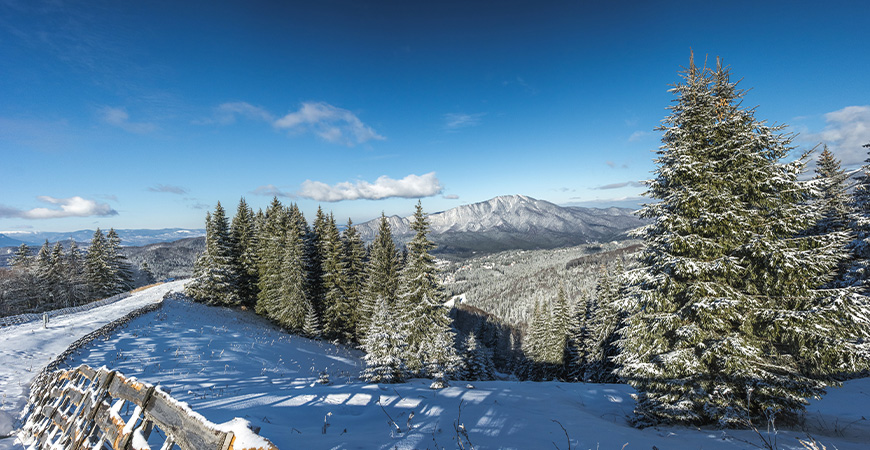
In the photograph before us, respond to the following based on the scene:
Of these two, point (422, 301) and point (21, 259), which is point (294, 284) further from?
point (21, 259)

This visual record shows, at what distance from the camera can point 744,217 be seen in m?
8.43

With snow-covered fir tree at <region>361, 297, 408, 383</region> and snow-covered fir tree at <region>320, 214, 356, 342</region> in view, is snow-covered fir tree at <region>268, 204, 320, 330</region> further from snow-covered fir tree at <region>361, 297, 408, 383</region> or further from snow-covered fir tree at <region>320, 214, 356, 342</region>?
snow-covered fir tree at <region>361, 297, 408, 383</region>

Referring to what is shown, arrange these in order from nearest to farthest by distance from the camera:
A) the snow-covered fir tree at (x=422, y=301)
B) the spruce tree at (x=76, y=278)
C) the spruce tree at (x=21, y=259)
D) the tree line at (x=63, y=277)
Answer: the snow-covered fir tree at (x=422, y=301)
the tree line at (x=63, y=277)
the spruce tree at (x=76, y=278)
the spruce tree at (x=21, y=259)

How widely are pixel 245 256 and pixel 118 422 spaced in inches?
1526

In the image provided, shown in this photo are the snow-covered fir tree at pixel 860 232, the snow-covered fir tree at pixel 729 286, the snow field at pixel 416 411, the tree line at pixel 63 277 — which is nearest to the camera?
the snow field at pixel 416 411

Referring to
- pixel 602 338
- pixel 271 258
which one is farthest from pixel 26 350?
pixel 602 338

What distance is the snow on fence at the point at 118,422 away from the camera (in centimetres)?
233

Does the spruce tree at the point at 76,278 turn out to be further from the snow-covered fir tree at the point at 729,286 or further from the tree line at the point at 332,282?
the snow-covered fir tree at the point at 729,286

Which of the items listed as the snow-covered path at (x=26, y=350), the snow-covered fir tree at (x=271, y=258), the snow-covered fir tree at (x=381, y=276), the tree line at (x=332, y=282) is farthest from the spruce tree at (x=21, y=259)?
the snow-covered fir tree at (x=381, y=276)

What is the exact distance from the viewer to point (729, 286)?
833 cm

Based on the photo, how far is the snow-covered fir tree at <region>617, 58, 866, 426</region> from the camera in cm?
763

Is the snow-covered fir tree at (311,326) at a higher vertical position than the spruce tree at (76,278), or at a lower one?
lower

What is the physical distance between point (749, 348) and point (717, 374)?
95cm

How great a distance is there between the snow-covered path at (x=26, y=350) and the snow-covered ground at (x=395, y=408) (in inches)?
2.8
